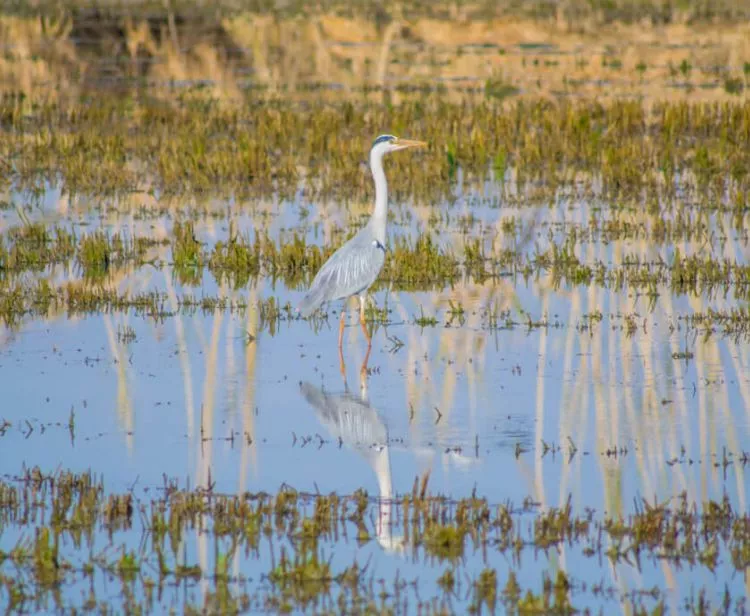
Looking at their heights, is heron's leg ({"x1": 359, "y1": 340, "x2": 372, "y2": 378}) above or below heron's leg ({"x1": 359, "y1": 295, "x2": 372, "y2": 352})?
below

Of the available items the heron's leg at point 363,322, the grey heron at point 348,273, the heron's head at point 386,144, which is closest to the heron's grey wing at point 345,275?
the grey heron at point 348,273

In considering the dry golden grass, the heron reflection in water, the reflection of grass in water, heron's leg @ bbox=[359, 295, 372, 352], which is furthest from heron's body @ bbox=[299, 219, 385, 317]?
the dry golden grass

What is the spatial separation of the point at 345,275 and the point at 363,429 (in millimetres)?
2191

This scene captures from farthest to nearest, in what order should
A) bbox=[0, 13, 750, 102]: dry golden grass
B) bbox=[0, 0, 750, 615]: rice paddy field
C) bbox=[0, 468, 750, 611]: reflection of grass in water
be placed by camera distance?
1. bbox=[0, 13, 750, 102]: dry golden grass
2. bbox=[0, 0, 750, 615]: rice paddy field
3. bbox=[0, 468, 750, 611]: reflection of grass in water

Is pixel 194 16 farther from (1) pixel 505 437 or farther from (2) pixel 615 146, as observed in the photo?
(1) pixel 505 437

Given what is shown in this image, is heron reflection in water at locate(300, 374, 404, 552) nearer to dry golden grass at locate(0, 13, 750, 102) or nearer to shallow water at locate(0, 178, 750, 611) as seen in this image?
shallow water at locate(0, 178, 750, 611)

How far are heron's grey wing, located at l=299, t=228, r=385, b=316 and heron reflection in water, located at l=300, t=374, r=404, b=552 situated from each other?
3.06 feet

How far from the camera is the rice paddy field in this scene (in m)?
5.85

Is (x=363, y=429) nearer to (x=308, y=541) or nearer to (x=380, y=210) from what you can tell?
(x=308, y=541)

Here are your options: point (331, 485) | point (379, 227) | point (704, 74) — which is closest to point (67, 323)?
point (379, 227)

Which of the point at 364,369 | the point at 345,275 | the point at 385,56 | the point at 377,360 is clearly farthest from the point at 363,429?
the point at 385,56

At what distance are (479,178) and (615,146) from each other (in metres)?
2.36

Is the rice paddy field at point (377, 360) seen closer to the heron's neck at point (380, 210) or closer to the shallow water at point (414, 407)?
the shallow water at point (414, 407)

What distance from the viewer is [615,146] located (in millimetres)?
19047
